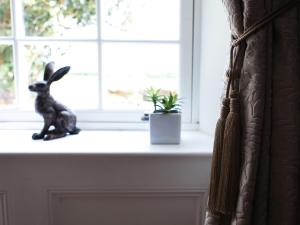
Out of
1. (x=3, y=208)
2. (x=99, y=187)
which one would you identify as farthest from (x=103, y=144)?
(x=3, y=208)

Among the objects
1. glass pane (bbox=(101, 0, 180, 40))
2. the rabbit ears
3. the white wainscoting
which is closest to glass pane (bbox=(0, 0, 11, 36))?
the rabbit ears

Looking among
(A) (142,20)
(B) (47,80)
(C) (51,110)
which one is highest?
(A) (142,20)

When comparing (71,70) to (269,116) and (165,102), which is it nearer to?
(165,102)

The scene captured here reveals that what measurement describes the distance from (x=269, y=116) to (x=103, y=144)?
642 millimetres

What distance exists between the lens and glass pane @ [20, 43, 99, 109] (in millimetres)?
1485

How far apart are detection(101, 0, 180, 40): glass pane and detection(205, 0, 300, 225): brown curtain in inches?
25.4

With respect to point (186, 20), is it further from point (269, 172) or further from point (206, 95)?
point (269, 172)

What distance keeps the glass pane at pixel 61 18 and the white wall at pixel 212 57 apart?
1.59 feet

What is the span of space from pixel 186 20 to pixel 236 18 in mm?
620

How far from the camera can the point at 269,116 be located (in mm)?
834

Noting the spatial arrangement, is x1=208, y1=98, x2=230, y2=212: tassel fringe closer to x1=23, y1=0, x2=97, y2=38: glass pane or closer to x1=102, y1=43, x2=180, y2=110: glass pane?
x1=102, y1=43, x2=180, y2=110: glass pane

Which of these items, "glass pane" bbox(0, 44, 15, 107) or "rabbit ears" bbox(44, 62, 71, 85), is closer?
"rabbit ears" bbox(44, 62, 71, 85)

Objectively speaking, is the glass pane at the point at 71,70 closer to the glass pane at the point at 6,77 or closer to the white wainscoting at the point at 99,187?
the glass pane at the point at 6,77

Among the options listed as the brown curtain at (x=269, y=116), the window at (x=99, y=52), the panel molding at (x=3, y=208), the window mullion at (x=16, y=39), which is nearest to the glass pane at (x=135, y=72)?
the window at (x=99, y=52)
